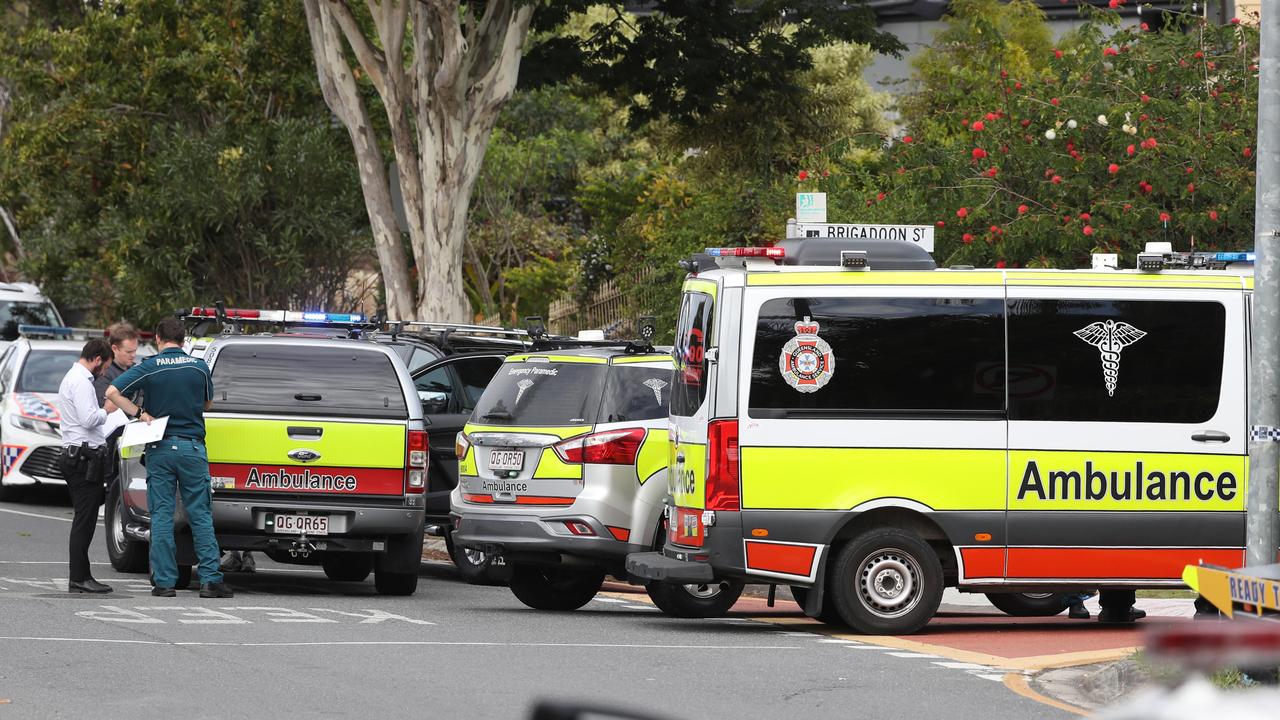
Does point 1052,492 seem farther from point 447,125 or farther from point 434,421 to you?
point 447,125

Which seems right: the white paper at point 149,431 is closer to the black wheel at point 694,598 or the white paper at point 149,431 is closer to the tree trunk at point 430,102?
the black wheel at point 694,598

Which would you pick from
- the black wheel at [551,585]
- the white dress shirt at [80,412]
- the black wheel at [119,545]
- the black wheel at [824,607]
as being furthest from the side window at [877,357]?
the black wheel at [119,545]

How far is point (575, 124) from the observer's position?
40.3 metres

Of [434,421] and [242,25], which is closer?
[434,421]

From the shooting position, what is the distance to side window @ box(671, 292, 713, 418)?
447 inches

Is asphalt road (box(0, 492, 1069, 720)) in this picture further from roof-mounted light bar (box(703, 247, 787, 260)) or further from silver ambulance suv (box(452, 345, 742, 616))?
roof-mounted light bar (box(703, 247, 787, 260))

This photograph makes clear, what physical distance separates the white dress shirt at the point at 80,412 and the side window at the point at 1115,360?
20.7 feet

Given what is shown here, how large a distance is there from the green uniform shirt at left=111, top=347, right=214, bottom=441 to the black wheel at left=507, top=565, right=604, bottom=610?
2.41m

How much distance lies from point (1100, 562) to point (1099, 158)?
6.63 meters

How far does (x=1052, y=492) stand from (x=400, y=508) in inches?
174

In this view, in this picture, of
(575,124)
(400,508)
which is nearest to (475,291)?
(575,124)

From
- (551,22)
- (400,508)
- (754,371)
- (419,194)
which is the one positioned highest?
(551,22)

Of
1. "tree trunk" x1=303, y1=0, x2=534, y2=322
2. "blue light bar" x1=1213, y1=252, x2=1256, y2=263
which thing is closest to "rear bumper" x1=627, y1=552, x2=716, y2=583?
"blue light bar" x1=1213, y1=252, x2=1256, y2=263

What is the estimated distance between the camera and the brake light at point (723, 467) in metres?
11.2
